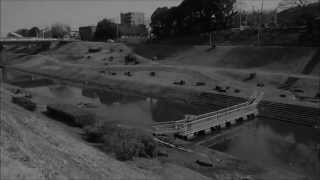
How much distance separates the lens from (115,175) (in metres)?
16.8

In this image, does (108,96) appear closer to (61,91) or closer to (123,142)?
(61,91)

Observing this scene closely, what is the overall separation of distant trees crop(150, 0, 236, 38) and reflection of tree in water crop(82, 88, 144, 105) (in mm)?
40572

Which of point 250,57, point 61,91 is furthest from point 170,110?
point 61,91

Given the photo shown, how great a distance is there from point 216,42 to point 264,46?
16831mm

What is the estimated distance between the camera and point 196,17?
97312mm

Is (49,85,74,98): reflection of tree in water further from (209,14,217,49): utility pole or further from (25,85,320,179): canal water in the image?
(209,14,217,49): utility pole

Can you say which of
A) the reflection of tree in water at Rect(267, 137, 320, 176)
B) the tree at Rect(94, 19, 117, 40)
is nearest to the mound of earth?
the tree at Rect(94, 19, 117, 40)

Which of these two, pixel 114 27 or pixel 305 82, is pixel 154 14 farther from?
pixel 305 82

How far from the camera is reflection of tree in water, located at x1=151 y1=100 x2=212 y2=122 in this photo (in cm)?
4259

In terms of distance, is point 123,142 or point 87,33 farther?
point 87,33

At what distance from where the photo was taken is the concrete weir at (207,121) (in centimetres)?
3247

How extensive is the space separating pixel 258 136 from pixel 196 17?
222 feet

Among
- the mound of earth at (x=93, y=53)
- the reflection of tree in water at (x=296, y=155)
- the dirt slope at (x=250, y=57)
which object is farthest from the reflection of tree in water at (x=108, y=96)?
the reflection of tree in water at (x=296, y=155)

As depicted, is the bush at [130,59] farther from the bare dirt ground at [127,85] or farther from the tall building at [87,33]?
the tall building at [87,33]
